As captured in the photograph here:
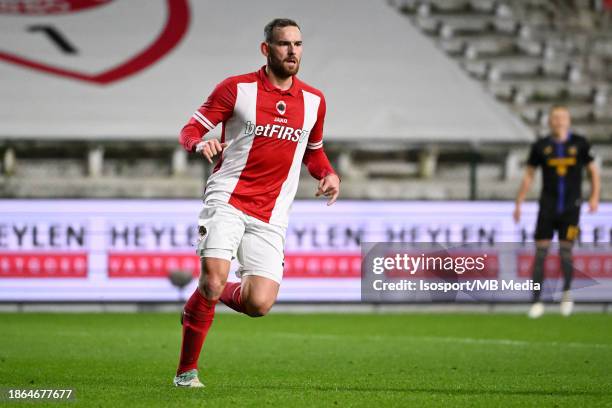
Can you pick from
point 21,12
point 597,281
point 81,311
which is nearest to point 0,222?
point 81,311

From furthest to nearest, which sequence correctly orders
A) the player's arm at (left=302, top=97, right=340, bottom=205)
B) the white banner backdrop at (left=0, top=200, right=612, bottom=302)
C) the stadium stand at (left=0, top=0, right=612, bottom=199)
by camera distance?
the stadium stand at (left=0, top=0, right=612, bottom=199), the white banner backdrop at (left=0, top=200, right=612, bottom=302), the player's arm at (left=302, top=97, right=340, bottom=205)

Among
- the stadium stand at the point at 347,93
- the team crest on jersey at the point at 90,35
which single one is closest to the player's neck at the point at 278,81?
the stadium stand at the point at 347,93

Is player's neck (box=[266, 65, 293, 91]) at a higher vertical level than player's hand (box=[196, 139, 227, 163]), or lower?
higher

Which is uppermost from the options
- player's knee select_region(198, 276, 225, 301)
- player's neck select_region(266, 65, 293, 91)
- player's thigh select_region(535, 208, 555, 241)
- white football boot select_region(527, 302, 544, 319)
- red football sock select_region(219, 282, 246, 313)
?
player's neck select_region(266, 65, 293, 91)

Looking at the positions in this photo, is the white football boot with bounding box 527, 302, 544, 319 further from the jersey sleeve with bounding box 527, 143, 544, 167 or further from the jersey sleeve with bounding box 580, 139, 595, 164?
the jersey sleeve with bounding box 580, 139, 595, 164

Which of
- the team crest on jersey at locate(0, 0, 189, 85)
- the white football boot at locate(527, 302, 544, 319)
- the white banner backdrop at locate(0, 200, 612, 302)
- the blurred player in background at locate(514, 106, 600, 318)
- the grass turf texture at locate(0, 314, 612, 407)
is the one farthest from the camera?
the team crest on jersey at locate(0, 0, 189, 85)

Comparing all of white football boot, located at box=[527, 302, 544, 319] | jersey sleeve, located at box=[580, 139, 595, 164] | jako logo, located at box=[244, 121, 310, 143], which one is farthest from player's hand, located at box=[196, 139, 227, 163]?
white football boot, located at box=[527, 302, 544, 319]

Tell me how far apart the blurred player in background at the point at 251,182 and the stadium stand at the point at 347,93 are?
12002 mm

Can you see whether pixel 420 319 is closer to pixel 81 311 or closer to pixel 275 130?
pixel 81 311

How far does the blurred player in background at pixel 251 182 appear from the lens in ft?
21.4

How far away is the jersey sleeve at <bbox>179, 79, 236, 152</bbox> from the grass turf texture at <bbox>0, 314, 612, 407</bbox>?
1407 millimetres

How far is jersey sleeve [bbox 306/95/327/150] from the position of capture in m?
6.92

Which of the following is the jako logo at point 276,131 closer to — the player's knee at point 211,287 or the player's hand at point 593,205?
the player's knee at point 211,287

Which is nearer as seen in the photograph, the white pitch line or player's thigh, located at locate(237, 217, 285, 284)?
player's thigh, located at locate(237, 217, 285, 284)
